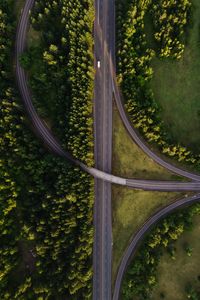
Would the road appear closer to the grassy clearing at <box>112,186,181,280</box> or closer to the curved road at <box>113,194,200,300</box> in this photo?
the grassy clearing at <box>112,186,181,280</box>

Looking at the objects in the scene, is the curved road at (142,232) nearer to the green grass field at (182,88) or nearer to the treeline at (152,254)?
the treeline at (152,254)

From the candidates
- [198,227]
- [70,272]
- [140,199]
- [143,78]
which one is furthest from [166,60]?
[70,272]

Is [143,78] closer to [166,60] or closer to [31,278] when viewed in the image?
[166,60]

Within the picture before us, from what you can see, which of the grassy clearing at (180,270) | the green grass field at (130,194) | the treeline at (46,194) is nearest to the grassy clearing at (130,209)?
the green grass field at (130,194)

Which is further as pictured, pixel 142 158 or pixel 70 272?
pixel 142 158

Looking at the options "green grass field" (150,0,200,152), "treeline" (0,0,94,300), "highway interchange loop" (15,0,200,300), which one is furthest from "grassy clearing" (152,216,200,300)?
"green grass field" (150,0,200,152)

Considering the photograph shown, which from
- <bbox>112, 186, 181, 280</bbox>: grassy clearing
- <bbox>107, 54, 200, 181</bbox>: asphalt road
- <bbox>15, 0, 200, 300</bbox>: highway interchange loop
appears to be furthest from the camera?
<bbox>107, 54, 200, 181</bbox>: asphalt road
